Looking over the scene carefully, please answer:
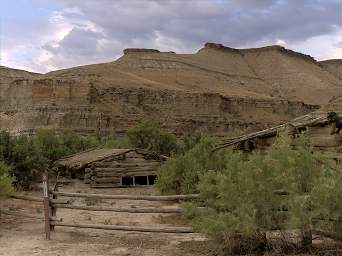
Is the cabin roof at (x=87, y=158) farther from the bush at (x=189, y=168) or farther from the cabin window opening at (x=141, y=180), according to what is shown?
the bush at (x=189, y=168)

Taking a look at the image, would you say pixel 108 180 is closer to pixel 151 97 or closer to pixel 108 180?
pixel 108 180

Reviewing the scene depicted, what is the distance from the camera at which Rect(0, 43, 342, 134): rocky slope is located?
159 feet

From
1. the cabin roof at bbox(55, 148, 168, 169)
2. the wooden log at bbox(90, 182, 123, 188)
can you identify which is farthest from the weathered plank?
the cabin roof at bbox(55, 148, 168, 169)

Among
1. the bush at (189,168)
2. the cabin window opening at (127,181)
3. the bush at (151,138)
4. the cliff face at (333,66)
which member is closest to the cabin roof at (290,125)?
the bush at (189,168)

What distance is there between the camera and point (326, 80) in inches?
4422

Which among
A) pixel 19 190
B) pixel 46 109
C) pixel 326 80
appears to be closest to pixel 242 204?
pixel 19 190

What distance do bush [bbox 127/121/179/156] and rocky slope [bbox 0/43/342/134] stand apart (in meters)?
20.4

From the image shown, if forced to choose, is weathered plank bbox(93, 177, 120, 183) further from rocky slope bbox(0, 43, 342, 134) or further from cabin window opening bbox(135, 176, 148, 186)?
rocky slope bbox(0, 43, 342, 134)

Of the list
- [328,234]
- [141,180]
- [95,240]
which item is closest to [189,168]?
[95,240]

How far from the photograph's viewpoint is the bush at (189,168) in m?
12.1

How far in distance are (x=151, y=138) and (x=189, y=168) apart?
1400cm

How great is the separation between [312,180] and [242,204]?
90cm

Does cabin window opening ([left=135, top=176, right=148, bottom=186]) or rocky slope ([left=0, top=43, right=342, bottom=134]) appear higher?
rocky slope ([left=0, top=43, right=342, bottom=134])

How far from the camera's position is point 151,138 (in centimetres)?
2645
